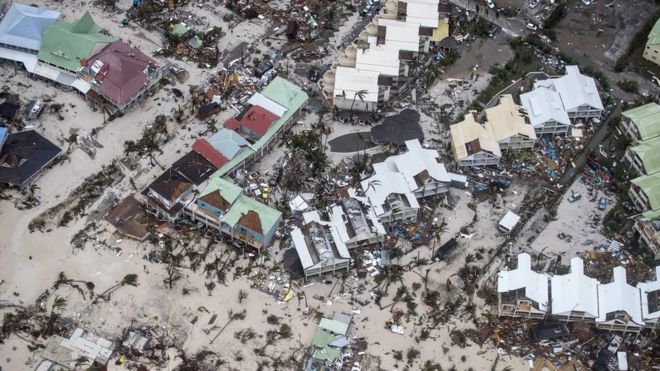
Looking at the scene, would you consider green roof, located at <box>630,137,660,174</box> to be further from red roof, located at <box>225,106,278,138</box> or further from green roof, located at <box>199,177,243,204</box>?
green roof, located at <box>199,177,243,204</box>

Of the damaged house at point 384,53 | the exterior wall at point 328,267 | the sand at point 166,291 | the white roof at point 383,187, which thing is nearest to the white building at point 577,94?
the sand at point 166,291

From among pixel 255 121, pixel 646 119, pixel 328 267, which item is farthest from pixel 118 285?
pixel 646 119

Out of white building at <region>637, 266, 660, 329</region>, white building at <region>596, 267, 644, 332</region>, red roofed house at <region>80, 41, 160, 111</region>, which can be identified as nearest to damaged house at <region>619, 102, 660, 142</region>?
white building at <region>637, 266, 660, 329</region>

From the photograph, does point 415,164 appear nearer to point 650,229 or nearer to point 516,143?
point 516,143

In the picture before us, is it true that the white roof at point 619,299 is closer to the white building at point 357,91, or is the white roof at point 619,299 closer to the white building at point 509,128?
the white building at point 509,128

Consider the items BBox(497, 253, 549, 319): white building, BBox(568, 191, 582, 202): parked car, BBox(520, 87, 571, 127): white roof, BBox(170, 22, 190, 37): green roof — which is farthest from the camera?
BBox(170, 22, 190, 37): green roof

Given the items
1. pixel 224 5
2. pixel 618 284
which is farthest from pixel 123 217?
pixel 618 284
